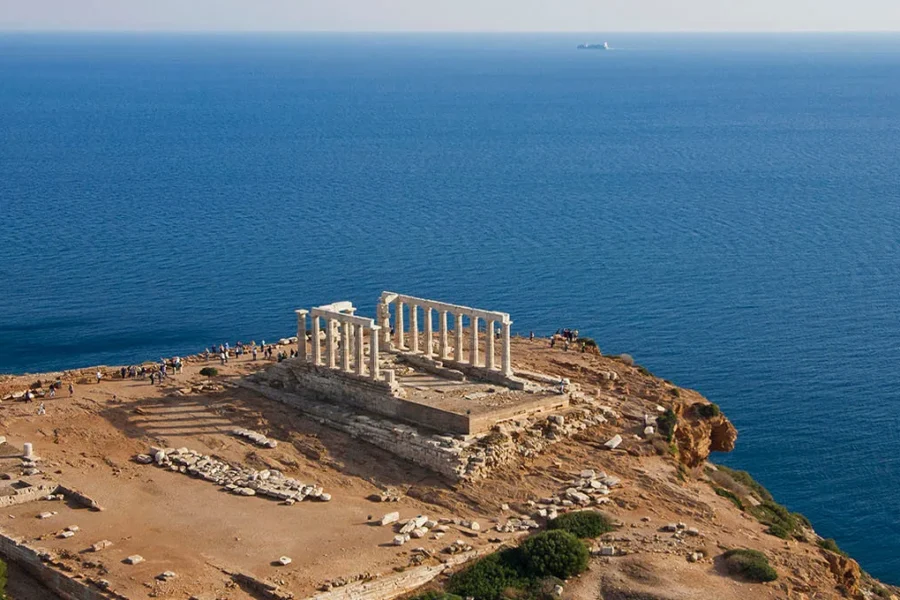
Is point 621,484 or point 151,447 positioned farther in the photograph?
point 151,447

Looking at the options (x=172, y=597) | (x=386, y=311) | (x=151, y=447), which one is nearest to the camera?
(x=172, y=597)

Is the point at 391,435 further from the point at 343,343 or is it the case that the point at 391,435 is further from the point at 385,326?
the point at 385,326

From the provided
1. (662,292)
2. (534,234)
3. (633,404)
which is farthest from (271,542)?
(534,234)

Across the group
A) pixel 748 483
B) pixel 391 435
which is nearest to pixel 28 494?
pixel 391 435

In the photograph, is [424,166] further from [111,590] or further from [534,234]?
[111,590]

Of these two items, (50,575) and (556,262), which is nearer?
(50,575)

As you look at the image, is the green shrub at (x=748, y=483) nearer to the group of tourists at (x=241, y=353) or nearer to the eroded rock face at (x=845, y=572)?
the eroded rock face at (x=845, y=572)

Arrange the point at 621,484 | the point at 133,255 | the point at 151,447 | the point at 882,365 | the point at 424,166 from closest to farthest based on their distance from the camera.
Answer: the point at 621,484 → the point at 151,447 → the point at 882,365 → the point at 133,255 → the point at 424,166
